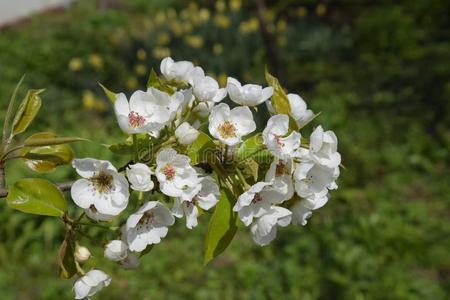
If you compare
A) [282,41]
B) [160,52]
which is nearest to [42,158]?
[160,52]

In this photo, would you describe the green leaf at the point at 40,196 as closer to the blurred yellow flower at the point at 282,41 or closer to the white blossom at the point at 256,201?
the white blossom at the point at 256,201

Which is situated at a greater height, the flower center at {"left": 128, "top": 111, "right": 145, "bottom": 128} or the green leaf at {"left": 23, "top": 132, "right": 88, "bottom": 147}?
the flower center at {"left": 128, "top": 111, "right": 145, "bottom": 128}

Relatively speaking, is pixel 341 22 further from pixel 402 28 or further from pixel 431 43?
pixel 431 43

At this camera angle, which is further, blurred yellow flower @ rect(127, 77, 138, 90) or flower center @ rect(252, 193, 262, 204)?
blurred yellow flower @ rect(127, 77, 138, 90)

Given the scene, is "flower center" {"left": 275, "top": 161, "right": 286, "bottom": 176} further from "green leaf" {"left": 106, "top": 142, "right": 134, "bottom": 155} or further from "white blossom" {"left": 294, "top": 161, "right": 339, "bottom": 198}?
"green leaf" {"left": 106, "top": 142, "right": 134, "bottom": 155}

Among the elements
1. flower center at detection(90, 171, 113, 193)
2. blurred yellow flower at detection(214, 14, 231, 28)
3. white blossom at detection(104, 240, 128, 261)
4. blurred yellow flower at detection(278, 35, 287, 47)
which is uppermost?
flower center at detection(90, 171, 113, 193)

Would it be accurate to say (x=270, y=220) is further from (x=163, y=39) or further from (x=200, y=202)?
(x=163, y=39)

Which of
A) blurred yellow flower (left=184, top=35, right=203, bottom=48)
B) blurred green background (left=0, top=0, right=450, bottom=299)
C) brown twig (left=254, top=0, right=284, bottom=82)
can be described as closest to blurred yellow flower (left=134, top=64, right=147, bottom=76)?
blurred green background (left=0, top=0, right=450, bottom=299)
